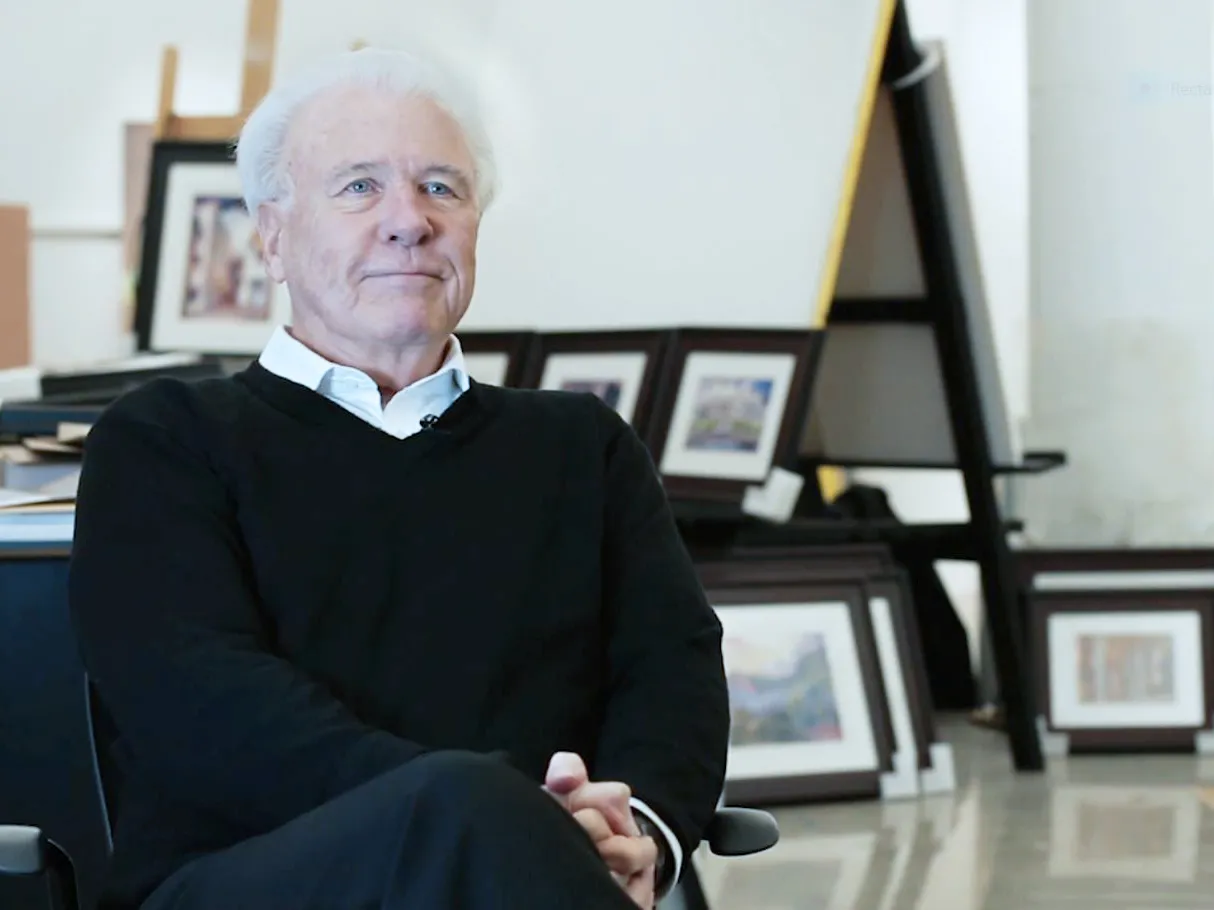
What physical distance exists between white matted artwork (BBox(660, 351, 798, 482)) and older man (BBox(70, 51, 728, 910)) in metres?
2.12

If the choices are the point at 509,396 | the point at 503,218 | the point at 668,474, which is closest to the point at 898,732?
the point at 668,474

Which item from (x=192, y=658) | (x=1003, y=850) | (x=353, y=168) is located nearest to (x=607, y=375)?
(x=1003, y=850)

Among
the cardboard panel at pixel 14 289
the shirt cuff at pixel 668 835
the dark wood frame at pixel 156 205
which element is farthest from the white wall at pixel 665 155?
the shirt cuff at pixel 668 835

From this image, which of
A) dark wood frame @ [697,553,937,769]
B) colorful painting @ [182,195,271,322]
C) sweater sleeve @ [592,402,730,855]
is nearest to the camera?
sweater sleeve @ [592,402,730,855]

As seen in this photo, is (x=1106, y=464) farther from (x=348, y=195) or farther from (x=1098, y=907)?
(x=348, y=195)

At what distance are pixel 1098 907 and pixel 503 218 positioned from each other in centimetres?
240

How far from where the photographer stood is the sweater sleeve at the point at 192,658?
1653 millimetres

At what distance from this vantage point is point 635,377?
14.2 feet

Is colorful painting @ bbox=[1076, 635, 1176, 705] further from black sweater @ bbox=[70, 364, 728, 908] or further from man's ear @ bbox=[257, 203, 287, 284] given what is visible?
man's ear @ bbox=[257, 203, 287, 284]

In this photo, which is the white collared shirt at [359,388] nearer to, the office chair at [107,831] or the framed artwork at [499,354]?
the office chair at [107,831]

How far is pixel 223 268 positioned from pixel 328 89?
7.91 ft

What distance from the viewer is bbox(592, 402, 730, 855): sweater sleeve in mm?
1758

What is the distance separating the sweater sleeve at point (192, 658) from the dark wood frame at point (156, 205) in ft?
8.41

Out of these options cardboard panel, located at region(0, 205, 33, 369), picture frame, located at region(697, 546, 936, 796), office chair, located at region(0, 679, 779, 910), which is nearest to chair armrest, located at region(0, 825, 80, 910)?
office chair, located at region(0, 679, 779, 910)
